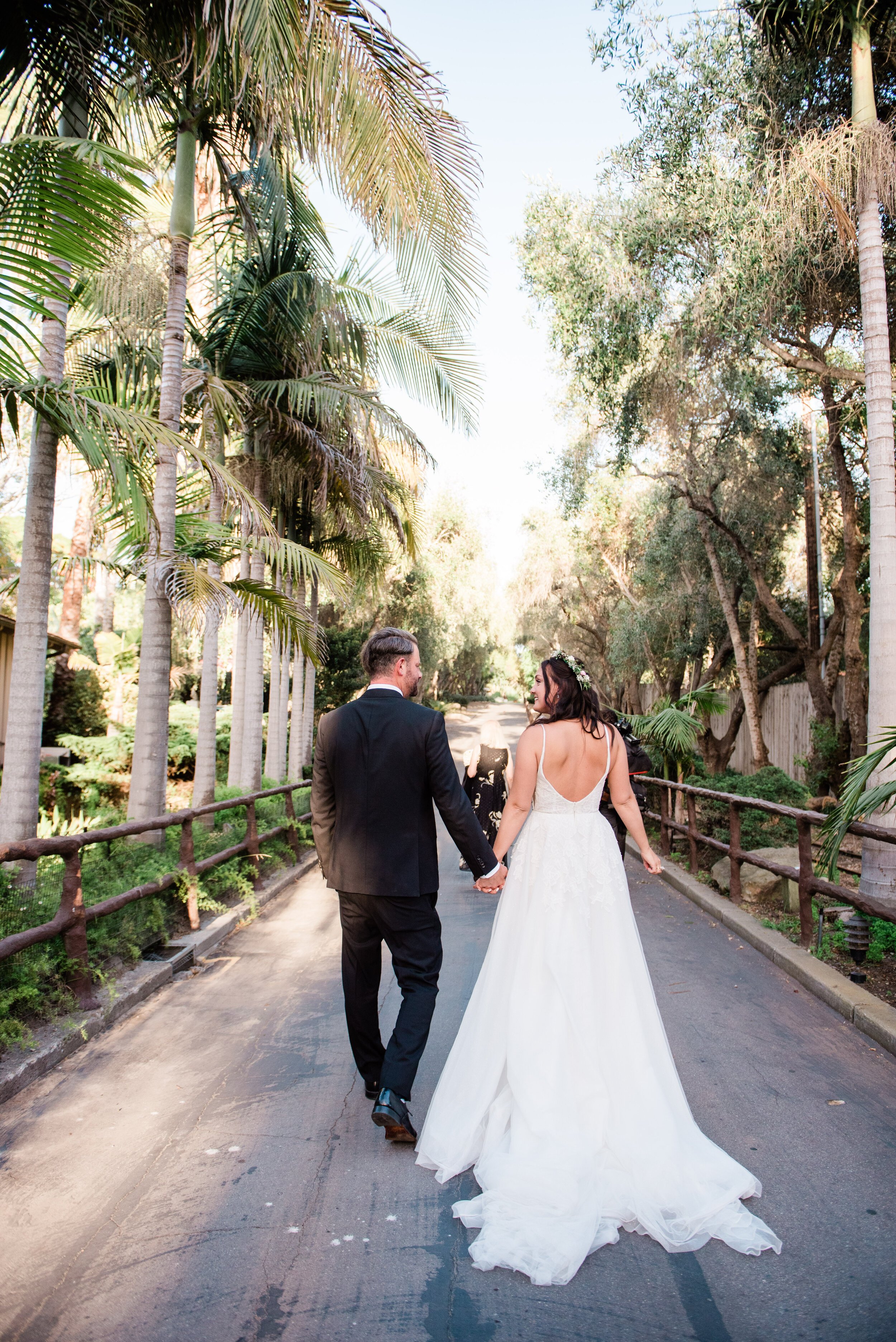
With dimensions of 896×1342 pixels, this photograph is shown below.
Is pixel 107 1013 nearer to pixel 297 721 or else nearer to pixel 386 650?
pixel 386 650

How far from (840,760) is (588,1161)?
13.9m

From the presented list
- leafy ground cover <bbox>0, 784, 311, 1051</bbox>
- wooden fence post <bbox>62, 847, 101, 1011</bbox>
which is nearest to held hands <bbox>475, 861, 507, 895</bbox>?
leafy ground cover <bbox>0, 784, 311, 1051</bbox>

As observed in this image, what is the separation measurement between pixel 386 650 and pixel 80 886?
109 inches

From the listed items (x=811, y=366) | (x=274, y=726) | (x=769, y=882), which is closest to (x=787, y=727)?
(x=811, y=366)

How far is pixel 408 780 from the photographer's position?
3.85 metres

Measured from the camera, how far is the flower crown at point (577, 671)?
13.1 feet

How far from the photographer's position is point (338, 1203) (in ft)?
10.5

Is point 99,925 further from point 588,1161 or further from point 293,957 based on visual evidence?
point 588,1161

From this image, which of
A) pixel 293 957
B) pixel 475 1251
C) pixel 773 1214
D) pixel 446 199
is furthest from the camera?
pixel 293 957

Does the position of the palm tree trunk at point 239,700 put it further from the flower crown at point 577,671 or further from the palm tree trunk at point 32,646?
the flower crown at point 577,671

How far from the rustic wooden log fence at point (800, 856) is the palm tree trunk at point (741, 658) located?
6.87 m

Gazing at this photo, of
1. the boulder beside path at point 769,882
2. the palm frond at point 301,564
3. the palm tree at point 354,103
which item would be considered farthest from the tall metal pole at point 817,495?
the palm tree at point 354,103

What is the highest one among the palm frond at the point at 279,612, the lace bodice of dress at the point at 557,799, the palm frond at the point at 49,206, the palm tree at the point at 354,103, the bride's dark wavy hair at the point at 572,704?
the palm tree at the point at 354,103

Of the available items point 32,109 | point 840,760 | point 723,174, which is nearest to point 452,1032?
point 32,109
